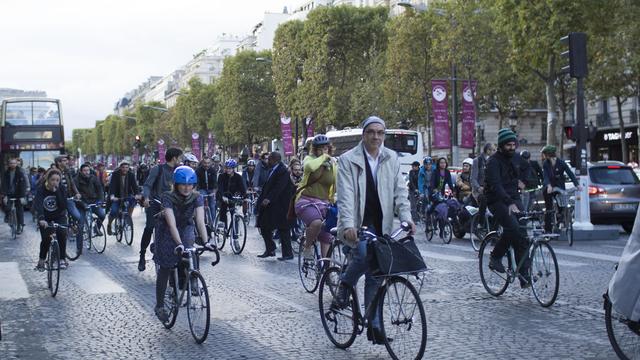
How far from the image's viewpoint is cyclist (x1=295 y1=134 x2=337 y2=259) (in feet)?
35.7

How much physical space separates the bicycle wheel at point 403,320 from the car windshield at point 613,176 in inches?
591

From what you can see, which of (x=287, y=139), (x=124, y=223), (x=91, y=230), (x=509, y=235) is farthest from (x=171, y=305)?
(x=287, y=139)

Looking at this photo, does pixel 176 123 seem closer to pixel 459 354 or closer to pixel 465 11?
pixel 465 11

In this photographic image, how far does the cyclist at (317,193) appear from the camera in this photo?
35.7 ft

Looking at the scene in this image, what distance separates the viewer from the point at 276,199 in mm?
14844

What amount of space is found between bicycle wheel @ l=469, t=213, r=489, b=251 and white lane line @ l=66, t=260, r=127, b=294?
6.42 meters

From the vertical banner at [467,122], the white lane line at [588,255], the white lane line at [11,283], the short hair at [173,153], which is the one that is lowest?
the white lane line at [588,255]

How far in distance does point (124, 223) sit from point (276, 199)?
610cm

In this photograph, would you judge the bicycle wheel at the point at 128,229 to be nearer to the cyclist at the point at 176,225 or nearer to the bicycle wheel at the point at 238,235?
the bicycle wheel at the point at 238,235

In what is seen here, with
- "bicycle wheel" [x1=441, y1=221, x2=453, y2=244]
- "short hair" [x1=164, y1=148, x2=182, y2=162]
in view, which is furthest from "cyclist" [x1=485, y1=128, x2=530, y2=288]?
"bicycle wheel" [x1=441, y1=221, x2=453, y2=244]

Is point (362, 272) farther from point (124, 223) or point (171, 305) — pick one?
point (124, 223)

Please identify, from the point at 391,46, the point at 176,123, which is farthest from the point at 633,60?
the point at 176,123

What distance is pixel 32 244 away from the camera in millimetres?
20391

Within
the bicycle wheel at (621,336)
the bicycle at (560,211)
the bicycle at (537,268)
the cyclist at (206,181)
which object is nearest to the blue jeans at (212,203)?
the cyclist at (206,181)
